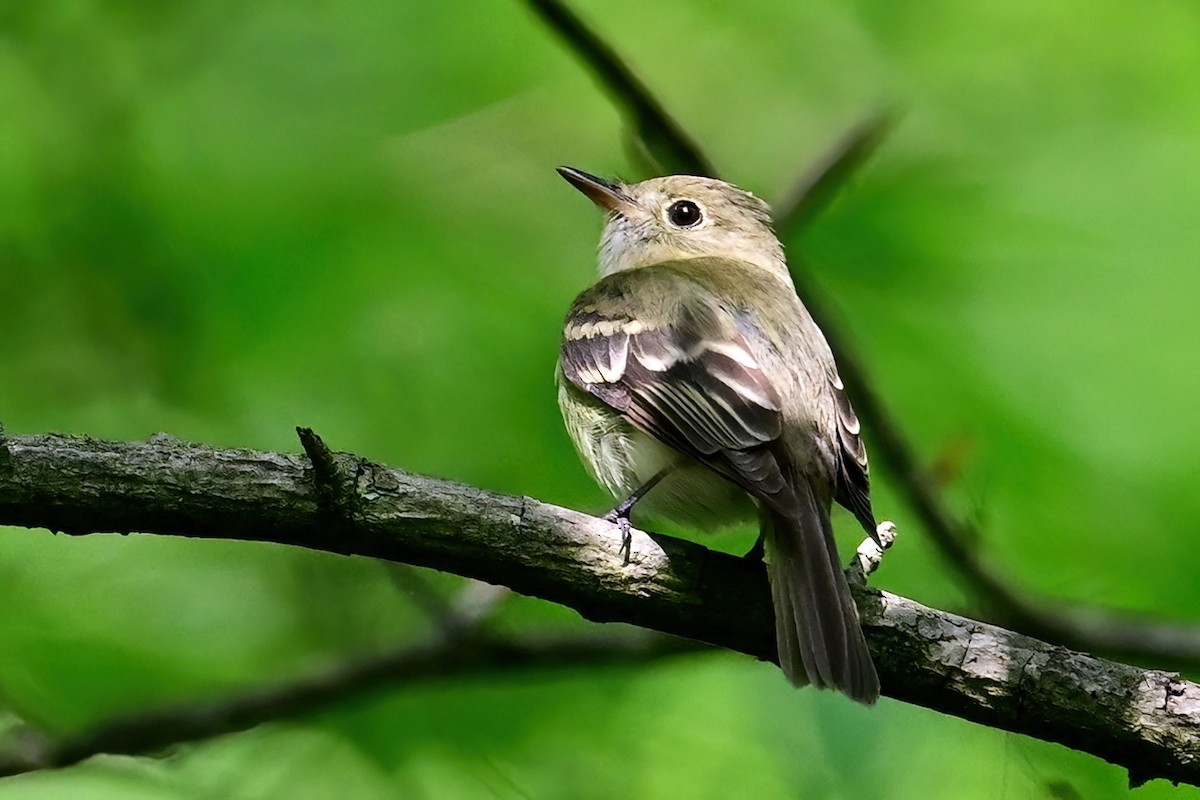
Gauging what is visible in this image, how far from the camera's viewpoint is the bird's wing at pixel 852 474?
4270 millimetres

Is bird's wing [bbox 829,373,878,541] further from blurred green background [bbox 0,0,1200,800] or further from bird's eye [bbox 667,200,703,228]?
bird's eye [bbox 667,200,703,228]

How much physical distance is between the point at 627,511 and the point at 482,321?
4.14 feet

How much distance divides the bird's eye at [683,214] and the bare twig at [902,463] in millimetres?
895

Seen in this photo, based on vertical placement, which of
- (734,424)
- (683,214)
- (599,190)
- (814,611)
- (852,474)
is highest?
(599,190)

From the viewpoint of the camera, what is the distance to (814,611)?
362cm

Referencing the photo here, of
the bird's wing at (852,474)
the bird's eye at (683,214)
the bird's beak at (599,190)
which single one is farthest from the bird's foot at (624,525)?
the bird's eye at (683,214)

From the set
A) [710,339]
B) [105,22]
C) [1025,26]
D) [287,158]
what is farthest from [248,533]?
[1025,26]

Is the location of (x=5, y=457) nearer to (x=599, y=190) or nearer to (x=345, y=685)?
(x=345, y=685)

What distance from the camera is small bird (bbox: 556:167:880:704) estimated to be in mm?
3684

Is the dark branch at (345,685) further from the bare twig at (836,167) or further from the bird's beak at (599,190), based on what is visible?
the bird's beak at (599,190)

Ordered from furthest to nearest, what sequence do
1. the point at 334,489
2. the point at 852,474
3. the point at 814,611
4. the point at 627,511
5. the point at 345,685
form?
the point at 345,685, the point at 852,474, the point at 627,511, the point at 814,611, the point at 334,489

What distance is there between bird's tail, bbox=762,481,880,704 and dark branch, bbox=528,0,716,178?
5.72 ft

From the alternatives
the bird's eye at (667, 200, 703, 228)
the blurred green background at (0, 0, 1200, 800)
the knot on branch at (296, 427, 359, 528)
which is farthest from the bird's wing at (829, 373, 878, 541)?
the bird's eye at (667, 200, 703, 228)

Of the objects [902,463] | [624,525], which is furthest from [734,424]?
[902,463]
